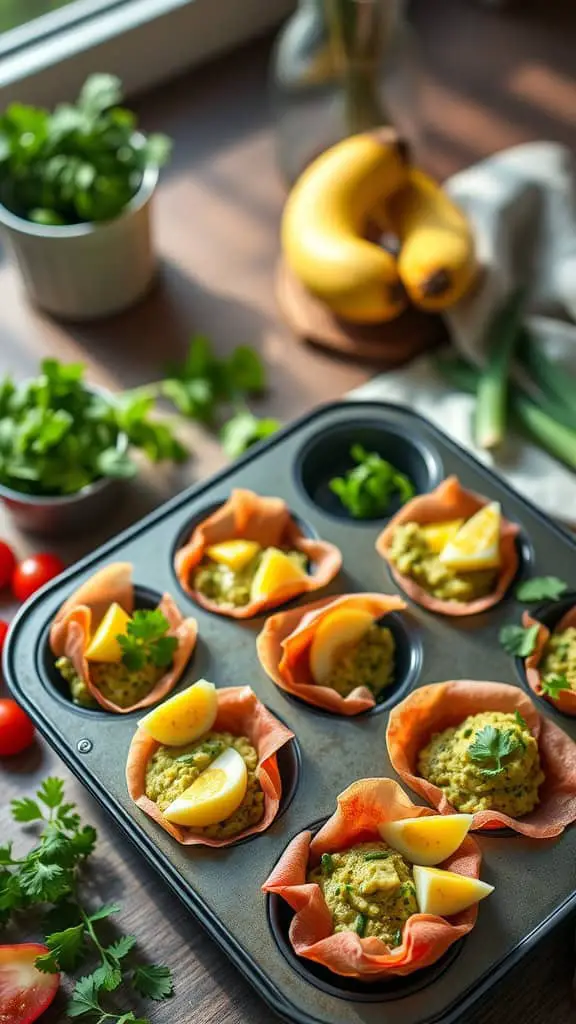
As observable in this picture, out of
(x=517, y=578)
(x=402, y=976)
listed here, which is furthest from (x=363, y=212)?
(x=402, y=976)

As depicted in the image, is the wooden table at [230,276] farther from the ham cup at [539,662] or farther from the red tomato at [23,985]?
the ham cup at [539,662]

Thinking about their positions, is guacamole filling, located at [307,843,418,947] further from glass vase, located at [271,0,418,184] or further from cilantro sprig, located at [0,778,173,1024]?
glass vase, located at [271,0,418,184]

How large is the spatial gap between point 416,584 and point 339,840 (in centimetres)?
48

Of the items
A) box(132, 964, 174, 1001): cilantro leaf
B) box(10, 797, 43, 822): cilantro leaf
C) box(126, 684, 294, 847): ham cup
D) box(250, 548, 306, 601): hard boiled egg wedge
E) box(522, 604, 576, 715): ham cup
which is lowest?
box(132, 964, 174, 1001): cilantro leaf

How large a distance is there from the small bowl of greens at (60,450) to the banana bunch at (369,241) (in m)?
0.50

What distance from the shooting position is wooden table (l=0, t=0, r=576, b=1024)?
175 centimetres

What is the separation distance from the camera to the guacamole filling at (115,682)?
1.82 meters

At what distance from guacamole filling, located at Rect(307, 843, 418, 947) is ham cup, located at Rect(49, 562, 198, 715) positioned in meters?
0.39

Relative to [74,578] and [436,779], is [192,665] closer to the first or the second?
[74,578]

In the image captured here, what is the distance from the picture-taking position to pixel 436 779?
1.73 m

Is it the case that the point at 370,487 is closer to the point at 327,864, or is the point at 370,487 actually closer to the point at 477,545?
the point at 477,545

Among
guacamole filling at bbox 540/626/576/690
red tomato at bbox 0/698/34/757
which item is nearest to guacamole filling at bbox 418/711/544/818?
guacamole filling at bbox 540/626/576/690

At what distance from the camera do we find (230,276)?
273cm

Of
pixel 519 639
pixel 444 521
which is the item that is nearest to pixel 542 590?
pixel 519 639
